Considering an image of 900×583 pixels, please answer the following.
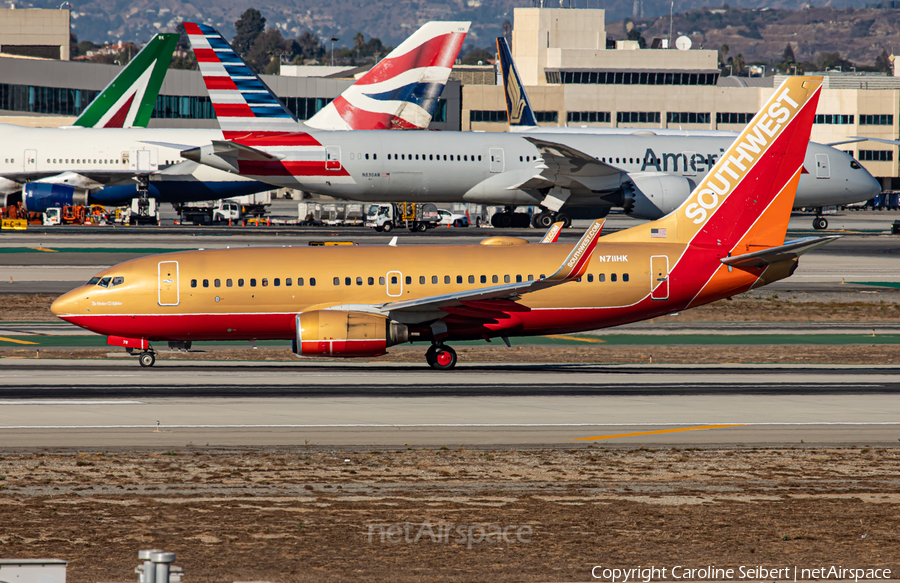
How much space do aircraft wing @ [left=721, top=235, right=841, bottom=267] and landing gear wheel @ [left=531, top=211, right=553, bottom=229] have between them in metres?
42.0

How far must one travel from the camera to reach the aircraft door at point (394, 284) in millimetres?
31547

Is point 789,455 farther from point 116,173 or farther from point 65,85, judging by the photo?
point 65,85

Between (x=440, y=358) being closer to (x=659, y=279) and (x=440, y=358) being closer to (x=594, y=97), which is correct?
(x=659, y=279)

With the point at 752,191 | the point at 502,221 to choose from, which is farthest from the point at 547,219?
the point at 752,191

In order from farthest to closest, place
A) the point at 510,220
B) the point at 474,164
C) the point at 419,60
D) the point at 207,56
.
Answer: the point at 510,220 < the point at 419,60 < the point at 474,164 < the point at 207,56

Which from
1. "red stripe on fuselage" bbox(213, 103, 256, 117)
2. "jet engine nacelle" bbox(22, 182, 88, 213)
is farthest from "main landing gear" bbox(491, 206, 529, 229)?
"jet engine nacelle" bbox(22, 182, 88, 213)

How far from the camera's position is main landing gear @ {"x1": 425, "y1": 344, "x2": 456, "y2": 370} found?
3175 centimetres

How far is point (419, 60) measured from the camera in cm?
7575

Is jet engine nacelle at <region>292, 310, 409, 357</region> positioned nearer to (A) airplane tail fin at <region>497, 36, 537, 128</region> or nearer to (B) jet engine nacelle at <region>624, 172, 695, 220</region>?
(B) jet engine nacelle at <region>624, 172, 695, 220</region>

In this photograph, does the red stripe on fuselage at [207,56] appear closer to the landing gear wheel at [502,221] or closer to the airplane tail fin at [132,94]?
the landing gear wheel at [502,221]

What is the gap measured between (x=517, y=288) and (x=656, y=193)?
Result: 41.3m

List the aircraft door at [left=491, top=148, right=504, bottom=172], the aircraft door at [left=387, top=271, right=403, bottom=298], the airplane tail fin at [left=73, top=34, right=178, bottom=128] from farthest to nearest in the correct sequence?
the airplane tail fin at [left=73, top=34, right=178, bottom=128], the aircraft door at [left=491, top=148, right=504, bottom=172], the aircraft door at [left=387, top=271, right=403, bottom=298]

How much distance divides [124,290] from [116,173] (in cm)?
5356

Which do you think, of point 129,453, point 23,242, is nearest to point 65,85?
point 23,242
